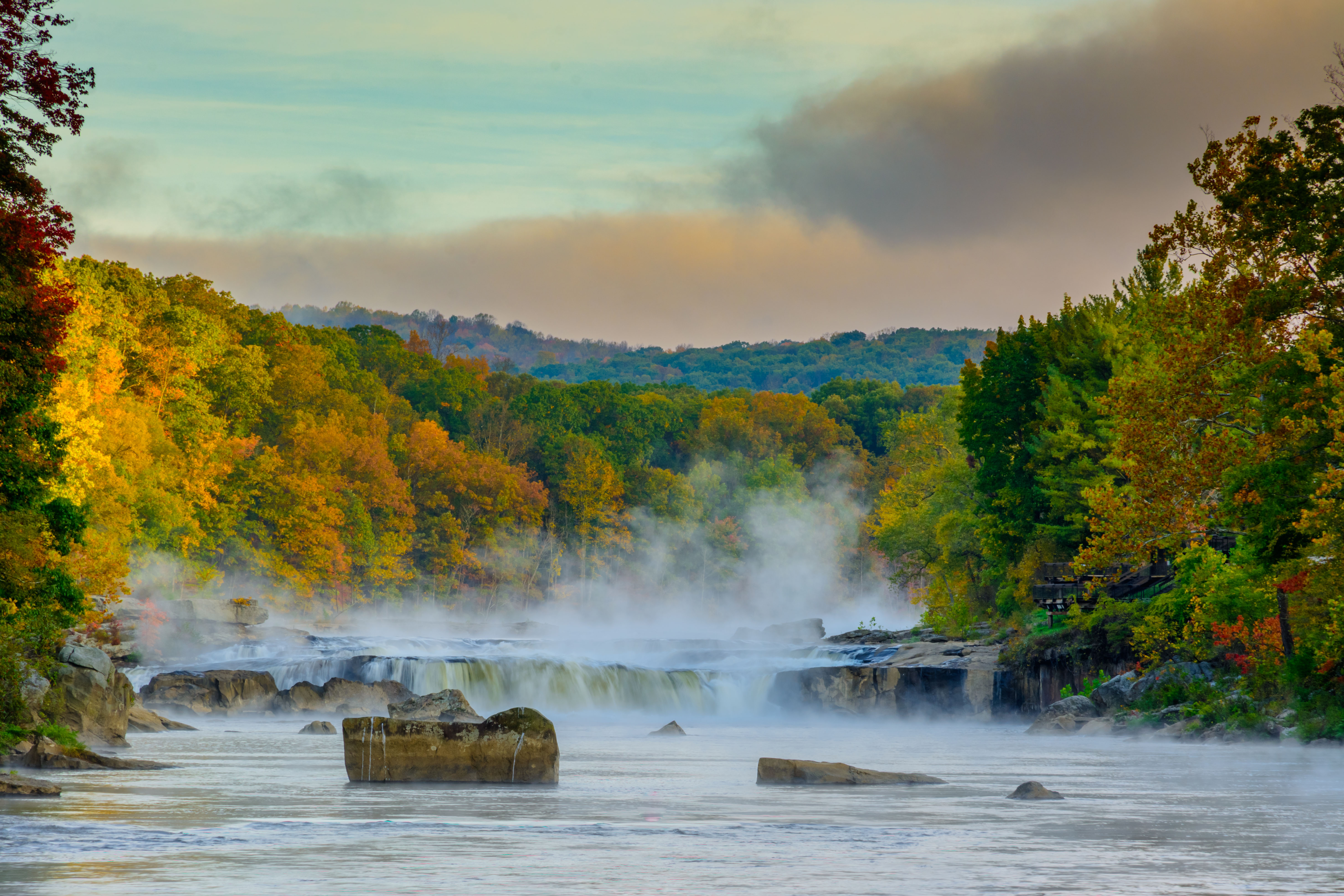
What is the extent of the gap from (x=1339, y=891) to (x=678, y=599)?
118874mm

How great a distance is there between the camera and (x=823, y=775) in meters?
19.4

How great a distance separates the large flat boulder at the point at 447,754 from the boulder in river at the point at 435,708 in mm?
9157

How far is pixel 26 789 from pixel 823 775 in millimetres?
9716

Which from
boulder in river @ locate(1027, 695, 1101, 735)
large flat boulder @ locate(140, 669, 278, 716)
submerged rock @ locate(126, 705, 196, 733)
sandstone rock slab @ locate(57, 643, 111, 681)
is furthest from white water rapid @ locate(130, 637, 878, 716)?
sandstone rock slab @ locate(57, 643, 111, 681)

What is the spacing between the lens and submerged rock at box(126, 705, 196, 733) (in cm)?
3428

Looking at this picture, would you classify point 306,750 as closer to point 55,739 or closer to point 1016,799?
point 55,739

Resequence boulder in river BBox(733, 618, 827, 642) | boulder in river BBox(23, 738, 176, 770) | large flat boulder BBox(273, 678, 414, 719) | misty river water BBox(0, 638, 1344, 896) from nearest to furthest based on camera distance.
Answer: misty river water BBox(0, 638, 1344, 896), boulder in river BBox(23, 738, 176, 770), large flat boulder BBox(273, 678, 414, 719), boulder in river BBox(733, 618, 827, 642)

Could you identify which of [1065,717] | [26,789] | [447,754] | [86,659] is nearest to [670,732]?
[1065,717]

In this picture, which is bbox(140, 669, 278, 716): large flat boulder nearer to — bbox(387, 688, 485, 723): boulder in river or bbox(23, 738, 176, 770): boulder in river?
bbox(387, 688, 485, 723): boulder in river

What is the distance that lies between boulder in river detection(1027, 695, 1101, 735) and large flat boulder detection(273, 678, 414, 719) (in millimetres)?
18712

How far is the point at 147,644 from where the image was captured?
58.4 m

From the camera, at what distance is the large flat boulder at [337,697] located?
149 ft

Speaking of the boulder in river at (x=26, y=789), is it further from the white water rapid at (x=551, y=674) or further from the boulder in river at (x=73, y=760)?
the white water rapid at (x=551, y=674)

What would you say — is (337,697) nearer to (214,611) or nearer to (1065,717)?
(1065,717)
